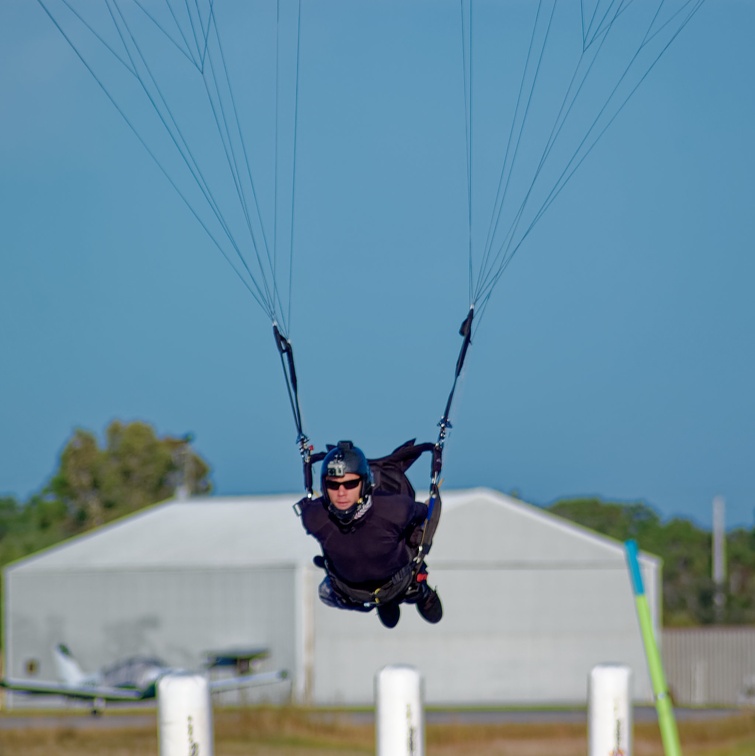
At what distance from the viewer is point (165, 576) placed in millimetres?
52312

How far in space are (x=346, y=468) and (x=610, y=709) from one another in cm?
919

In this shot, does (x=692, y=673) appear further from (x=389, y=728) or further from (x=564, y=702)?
(x=389, y=728)

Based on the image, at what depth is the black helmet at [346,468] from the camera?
13406 mm

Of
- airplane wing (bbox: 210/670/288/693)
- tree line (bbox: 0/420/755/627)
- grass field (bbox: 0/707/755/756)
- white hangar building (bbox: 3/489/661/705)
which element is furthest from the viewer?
tree line (bbox: 0/420/755/627)

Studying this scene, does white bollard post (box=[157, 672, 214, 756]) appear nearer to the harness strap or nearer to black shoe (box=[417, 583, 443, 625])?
black shoe (box=[417, 583, 443, 625])

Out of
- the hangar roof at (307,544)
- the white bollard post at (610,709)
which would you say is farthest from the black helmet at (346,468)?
the hangar roof at (307,544)

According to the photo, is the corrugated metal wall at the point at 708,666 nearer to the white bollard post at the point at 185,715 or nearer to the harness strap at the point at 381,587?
the white bollard post at the point at 185,715

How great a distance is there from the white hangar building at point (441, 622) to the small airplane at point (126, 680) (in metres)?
0.84

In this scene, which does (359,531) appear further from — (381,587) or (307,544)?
(307,544)

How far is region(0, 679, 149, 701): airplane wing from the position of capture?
1857 inches

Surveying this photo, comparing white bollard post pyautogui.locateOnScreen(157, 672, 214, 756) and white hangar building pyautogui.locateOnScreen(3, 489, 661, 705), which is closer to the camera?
white bollard post pyautogui.locateOnScreen(157, 672, 214, 756)

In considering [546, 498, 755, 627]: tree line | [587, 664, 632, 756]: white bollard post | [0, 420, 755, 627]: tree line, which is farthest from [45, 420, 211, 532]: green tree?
[587, 664, 632, 756]: white bollard post

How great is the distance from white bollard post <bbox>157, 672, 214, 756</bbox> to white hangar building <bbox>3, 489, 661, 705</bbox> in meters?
30.4

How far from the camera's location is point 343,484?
13453 mm
